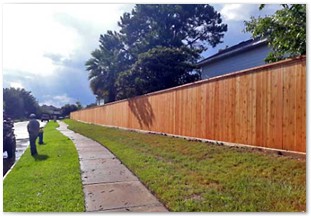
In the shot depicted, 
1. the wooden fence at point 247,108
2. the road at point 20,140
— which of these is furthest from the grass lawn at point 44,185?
the wooden fence at point 247,108

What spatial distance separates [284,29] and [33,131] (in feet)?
15.6

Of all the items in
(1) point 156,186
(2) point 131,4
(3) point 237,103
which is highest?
(2) point 131,4

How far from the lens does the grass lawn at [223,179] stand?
3041mm

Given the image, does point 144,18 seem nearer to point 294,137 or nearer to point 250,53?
point 250,53

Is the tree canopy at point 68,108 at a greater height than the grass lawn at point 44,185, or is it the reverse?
the tree canopy at point 68,108

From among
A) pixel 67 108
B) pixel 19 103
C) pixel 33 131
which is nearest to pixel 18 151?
pixel 33 131

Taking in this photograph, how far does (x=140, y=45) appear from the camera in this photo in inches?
326

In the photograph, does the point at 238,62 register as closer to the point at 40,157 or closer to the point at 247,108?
the point at 247,108

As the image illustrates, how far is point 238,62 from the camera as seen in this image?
866 centimetres

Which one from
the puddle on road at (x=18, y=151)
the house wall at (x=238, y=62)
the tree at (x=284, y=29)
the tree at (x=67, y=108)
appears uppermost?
the house wall at (x=238, y=62)

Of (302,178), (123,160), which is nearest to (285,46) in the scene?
(302,178)

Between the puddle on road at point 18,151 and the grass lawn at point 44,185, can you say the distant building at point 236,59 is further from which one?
the puddle on road at point 18,151

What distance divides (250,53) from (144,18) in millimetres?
3271

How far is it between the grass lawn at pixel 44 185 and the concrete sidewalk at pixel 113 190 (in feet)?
0.42
